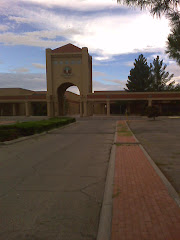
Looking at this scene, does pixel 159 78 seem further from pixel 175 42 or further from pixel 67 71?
pixel 175 42

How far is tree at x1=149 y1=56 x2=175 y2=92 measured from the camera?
58819 mm

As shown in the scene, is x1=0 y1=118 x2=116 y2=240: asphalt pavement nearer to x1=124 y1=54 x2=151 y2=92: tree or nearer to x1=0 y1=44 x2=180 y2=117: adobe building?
x1=0 y1=44 x2=180 y2=117: adobe building

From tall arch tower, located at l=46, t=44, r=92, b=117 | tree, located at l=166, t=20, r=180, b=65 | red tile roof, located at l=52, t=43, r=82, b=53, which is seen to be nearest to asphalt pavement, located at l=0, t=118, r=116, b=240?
tree, located at l=166, t=20, r=180, b=65

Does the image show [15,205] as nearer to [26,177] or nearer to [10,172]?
[26,177]

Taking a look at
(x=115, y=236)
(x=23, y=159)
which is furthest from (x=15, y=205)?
(x=23, y=159)

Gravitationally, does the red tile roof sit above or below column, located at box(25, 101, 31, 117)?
above

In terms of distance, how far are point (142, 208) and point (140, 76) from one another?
2237 inches

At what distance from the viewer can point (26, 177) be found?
5.99 m

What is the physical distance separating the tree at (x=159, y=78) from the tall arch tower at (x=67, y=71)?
67.4 ft

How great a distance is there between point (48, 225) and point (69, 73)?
47083 millimetres

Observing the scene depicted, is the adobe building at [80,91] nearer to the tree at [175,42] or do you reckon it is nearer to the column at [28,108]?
the column at [28,108]

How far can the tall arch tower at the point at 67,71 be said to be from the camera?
47.7m

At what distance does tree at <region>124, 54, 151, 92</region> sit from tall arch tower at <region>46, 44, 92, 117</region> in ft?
50.9

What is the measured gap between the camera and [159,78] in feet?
194
